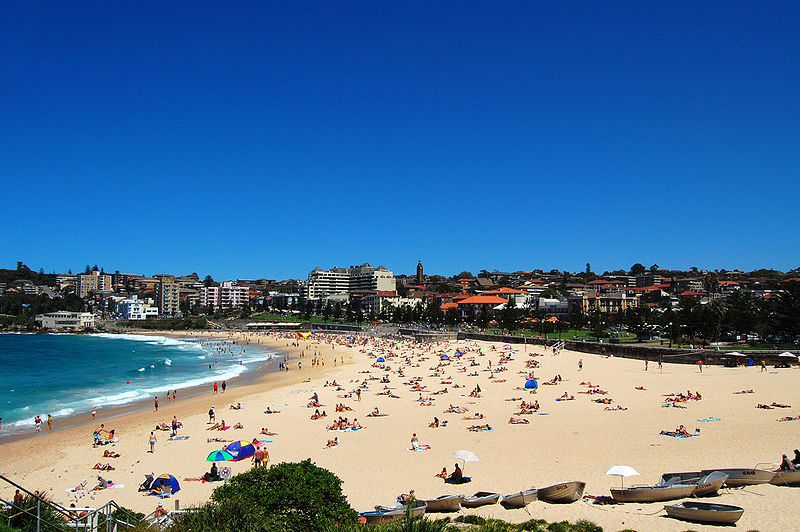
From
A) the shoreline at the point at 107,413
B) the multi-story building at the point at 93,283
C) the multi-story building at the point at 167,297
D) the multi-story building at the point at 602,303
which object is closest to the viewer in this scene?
the shoreline at the point at 107,413

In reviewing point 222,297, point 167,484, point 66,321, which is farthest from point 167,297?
point 167,484

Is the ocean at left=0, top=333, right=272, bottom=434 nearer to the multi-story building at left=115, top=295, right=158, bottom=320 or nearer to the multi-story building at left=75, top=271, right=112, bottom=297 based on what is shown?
the multi-story building at left=115, top=295, right=158, bottom=320

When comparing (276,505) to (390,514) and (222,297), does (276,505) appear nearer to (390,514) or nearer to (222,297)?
(390,514)

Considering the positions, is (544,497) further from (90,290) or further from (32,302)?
(90,290)

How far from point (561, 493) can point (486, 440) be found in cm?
690

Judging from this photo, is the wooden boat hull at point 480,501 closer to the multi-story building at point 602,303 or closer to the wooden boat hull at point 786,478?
the wooden boat hull at point 786,478

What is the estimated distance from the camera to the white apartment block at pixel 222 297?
500ft

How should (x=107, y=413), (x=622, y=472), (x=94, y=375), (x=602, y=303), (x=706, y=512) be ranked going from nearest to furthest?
(x=706, y=512) → (x=622, y=472) → (x=107, y=413) → (x=94, y=375) → (x=602, y=303)

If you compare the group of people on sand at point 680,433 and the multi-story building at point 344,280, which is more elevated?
the multi-story building at point 344,280

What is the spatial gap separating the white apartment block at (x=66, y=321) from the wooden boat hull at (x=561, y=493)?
11599 cm

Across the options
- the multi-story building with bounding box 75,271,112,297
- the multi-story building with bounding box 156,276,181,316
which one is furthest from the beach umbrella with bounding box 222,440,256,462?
the multi-story building with bounding box 75,271,112,297

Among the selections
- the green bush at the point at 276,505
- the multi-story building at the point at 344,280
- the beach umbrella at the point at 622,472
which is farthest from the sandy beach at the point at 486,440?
the multi-story building at the point at 344,280

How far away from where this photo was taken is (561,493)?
35.4 feet

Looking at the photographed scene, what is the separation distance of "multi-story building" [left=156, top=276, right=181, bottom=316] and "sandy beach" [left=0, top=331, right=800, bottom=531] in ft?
395
